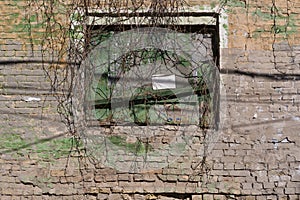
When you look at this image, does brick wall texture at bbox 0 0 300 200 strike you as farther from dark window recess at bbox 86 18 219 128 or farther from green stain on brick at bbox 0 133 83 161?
dark window recess at bbox 86 18 219 128

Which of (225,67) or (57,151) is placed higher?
(225,67)

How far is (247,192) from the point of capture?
388 cm

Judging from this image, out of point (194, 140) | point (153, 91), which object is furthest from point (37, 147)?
point (194, 140)

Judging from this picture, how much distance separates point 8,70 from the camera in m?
3.95

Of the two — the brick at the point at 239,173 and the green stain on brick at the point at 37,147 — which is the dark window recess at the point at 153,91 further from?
the brick at the point at 239,173

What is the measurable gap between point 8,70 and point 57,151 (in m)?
0.93

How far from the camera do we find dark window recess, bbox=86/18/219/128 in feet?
13.1

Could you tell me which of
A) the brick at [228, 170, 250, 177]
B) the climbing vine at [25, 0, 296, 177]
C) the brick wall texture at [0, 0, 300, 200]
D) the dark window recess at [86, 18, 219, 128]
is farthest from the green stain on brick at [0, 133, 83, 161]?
the brick at [228, 170, 250, 177]

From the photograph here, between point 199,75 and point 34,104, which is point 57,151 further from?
point 199,75

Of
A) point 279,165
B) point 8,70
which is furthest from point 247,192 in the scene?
point 8,70

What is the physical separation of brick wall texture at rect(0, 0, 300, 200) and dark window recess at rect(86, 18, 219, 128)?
15 cm

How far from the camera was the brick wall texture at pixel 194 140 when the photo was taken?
3.89 metres

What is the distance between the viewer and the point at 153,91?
4.00 m

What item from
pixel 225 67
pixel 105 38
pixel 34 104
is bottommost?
pixel 34 104
